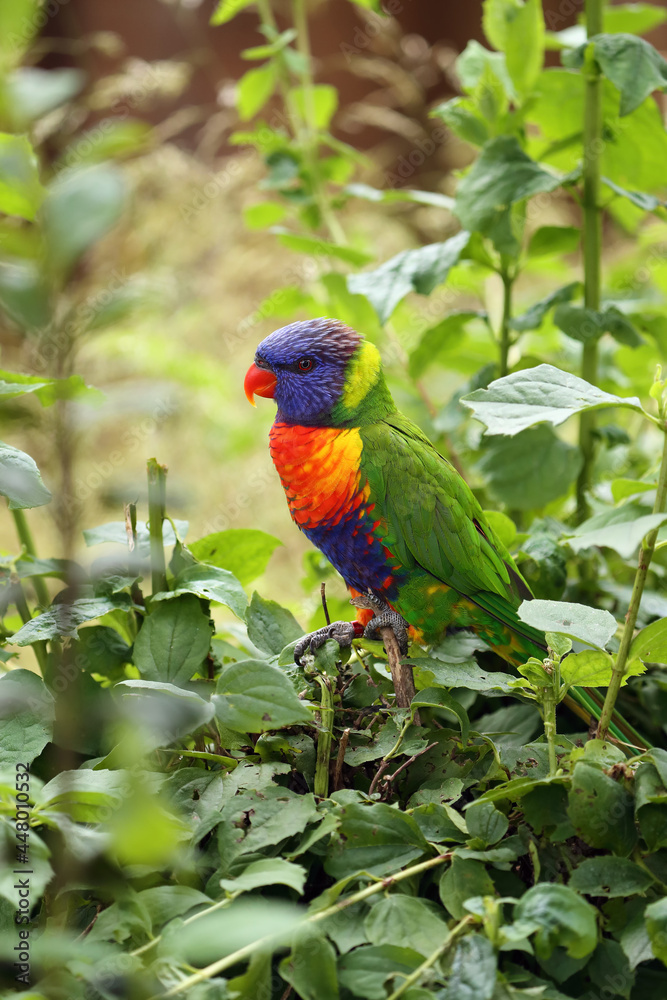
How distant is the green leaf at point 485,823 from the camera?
0.67 m

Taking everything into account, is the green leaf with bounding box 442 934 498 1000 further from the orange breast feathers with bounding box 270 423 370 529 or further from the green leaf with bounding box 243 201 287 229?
the green leaf with bounding box 243 201 287 229

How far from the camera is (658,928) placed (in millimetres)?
565

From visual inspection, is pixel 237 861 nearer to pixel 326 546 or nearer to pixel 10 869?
pixel 10 869

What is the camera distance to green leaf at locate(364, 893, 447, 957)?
59cm

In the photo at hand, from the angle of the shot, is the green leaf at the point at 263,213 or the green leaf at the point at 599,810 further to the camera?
the green leaf at the point at 263,213

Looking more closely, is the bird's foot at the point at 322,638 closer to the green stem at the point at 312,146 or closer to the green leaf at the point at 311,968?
the green leaf at the point at 311,968

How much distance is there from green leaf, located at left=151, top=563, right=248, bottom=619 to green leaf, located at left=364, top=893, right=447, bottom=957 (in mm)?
354

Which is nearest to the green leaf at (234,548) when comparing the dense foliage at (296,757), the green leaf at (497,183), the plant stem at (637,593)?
the dense foliage at (296,757)

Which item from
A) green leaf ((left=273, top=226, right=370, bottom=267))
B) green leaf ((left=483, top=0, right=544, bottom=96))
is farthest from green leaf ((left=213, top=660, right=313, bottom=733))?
green leaf ((left=483, top=0, right=544, bottom=96))

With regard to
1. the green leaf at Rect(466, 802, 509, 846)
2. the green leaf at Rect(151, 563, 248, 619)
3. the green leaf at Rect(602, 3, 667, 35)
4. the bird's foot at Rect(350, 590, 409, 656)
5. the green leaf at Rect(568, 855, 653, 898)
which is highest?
the green leaf at Rect(602, 3, 667, 35)

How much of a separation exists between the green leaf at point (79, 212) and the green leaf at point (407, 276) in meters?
0.74

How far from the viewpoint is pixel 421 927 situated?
605 mm

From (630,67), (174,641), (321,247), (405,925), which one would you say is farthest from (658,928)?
(321,247)

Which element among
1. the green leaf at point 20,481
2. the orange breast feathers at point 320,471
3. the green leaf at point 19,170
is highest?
the green leaf at point 19,170
